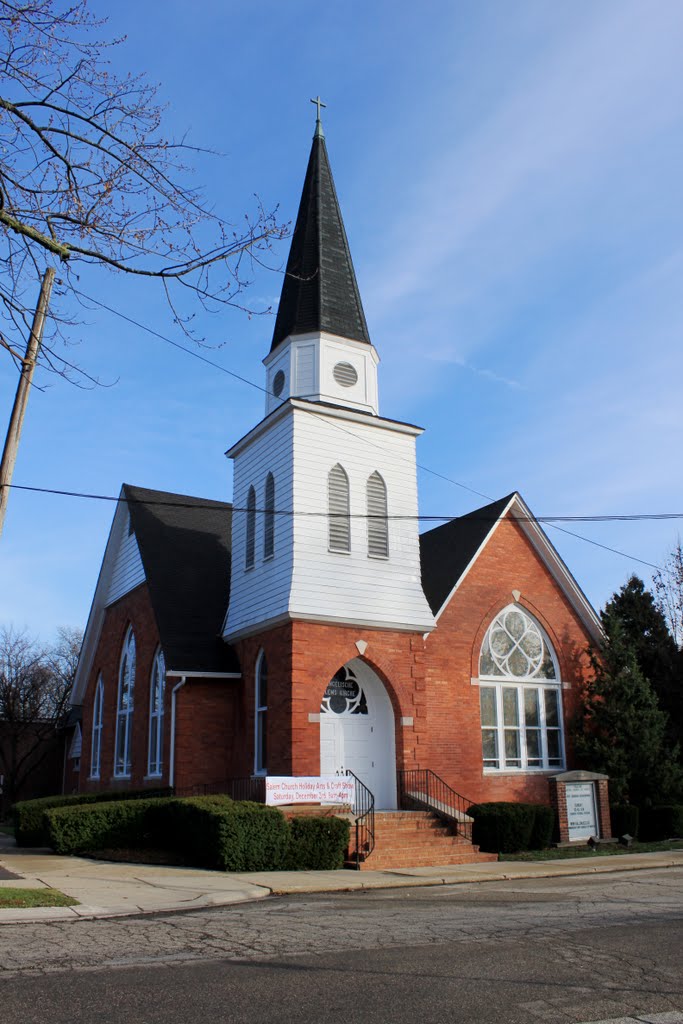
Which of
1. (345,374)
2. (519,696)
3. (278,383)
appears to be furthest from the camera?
(278,383)

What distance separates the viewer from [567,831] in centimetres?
2088

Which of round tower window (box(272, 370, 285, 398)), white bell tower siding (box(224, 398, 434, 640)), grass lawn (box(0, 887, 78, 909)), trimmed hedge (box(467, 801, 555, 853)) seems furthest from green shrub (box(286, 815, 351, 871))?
round tower window (box(272, 370, 285, 398))

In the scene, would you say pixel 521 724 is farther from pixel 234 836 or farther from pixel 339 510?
pixel 234 836

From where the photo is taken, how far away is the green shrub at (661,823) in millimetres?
21922

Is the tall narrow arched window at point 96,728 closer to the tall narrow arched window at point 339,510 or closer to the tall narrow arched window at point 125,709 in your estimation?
the tall narrow arched window at point 125,709

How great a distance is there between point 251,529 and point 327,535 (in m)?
2.79

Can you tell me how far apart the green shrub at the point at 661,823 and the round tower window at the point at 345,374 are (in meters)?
13.0

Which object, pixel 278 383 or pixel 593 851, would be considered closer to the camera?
pixel 593 851

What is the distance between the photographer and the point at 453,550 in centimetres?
2481

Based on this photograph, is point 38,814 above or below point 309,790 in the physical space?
below

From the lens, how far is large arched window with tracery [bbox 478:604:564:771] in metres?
22.9

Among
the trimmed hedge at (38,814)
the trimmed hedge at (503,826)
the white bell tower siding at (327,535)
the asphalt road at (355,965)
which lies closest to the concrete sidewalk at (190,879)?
the asphalt road at (355,965)

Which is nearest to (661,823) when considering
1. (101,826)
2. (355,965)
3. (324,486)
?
(324,486)

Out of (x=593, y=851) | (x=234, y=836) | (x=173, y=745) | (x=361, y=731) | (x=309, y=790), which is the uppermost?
(x=361, y=731)
